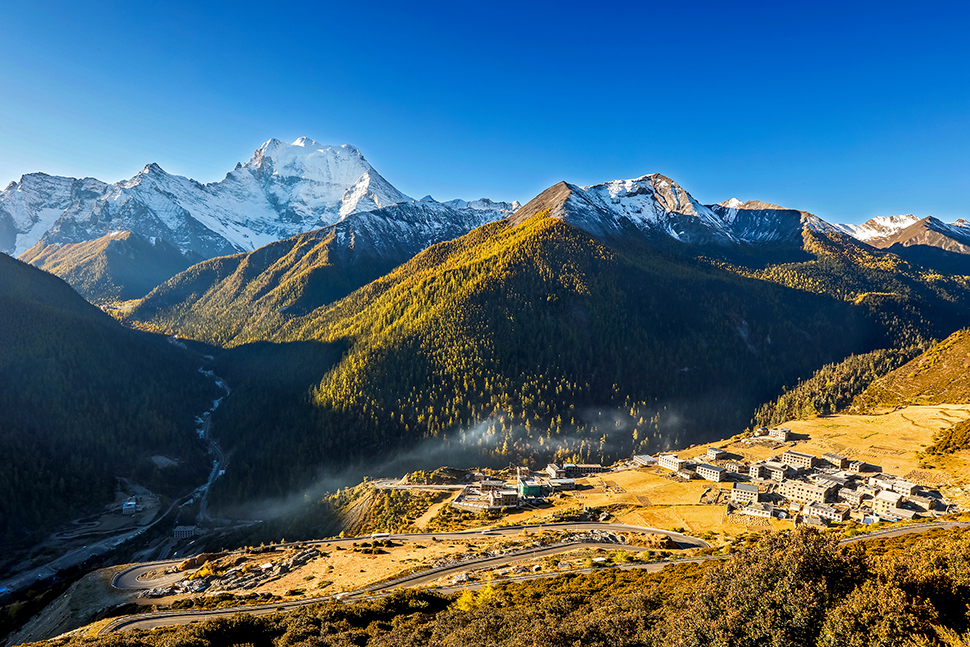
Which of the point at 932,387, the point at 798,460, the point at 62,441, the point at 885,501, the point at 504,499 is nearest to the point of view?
the point at 885,501

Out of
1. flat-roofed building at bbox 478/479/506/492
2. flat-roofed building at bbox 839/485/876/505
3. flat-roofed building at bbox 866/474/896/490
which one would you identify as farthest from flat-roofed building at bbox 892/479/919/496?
flat-roofed building at bbox 478/479/506/492

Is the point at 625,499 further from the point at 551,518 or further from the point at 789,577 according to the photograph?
the point at 789,577

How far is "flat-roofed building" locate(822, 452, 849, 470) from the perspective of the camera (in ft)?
385

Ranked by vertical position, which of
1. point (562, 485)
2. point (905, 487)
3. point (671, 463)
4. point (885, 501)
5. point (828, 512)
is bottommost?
point (562, 485)

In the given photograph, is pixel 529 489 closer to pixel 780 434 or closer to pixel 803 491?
pixel 803 491

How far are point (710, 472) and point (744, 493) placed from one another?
62.1 ft

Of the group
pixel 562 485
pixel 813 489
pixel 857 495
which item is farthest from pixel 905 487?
pixel 562 485

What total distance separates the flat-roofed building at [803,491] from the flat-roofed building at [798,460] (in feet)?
43.2

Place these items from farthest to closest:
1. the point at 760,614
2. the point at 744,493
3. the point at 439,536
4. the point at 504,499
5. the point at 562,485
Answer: the point at 562,485
the point at 504,499
the point at 744,493
the point at 439,536
the point at 760,614

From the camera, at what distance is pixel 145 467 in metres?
167

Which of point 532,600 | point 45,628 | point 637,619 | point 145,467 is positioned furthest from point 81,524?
point 637,619

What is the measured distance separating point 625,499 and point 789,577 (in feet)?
274

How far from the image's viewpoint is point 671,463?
13538cm

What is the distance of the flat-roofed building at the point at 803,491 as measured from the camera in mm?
100812
